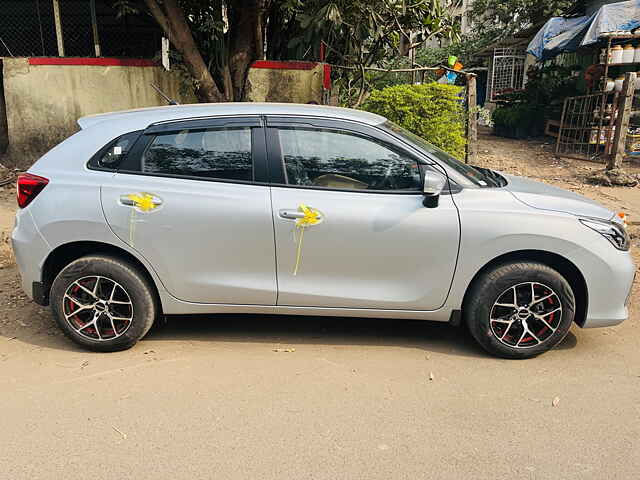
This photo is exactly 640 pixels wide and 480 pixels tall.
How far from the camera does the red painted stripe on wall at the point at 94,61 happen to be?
925 centimetres

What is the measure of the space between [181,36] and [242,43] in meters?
1.06

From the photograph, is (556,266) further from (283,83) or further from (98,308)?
(283,83)

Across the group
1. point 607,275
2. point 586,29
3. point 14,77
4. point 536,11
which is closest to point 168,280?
point 607,275

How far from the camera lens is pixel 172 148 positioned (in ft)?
12.6

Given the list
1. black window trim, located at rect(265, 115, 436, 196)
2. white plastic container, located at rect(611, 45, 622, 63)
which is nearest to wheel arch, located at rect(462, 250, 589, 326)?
black window trim, located at rect(265, 115, 436, 196)

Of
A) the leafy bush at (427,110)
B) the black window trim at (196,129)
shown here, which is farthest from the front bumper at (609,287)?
the leafy bush at (427,110)

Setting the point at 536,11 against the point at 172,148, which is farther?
the point at 536,11

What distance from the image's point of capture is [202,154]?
12.6 ft

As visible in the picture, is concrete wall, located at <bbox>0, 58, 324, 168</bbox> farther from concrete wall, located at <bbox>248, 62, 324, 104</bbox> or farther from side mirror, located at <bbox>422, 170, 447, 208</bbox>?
side mirror, located at <bbox>422, 170, 447, 208</bbox>

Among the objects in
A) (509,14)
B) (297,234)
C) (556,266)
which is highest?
(509,14)

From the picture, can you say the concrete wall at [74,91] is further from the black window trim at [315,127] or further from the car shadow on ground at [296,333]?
the black window trim at [315,127]

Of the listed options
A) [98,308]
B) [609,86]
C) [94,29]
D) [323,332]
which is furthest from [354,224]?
[609,86]

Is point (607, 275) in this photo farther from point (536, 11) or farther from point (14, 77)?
point (536, 11)

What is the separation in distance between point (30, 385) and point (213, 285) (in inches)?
51.0
